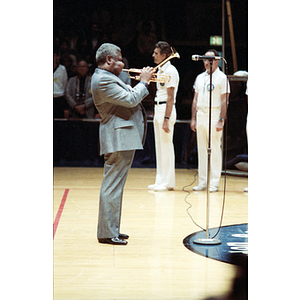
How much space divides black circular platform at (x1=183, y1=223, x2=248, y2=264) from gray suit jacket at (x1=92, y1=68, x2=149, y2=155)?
2.89 feet

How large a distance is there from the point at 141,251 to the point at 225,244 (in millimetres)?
665

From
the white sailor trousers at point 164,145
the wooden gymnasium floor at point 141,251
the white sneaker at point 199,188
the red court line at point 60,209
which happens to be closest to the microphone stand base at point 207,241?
the wooden gymnasium floor at point 141,251

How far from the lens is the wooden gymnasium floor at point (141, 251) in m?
2.85

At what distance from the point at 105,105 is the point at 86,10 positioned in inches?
249

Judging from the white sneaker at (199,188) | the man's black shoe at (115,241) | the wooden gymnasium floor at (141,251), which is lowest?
the wooden gymnasium floor at (141,251)

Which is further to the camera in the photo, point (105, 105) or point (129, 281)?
point (105, 105)

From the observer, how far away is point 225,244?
3.79 meters

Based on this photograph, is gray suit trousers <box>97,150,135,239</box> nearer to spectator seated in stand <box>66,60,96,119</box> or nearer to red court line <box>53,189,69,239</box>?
red court line <box>53,189,69,239</box>

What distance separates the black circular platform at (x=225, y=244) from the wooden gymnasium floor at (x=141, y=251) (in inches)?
3.1

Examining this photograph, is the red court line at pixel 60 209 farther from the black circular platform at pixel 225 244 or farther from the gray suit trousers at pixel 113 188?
→ the black circular platform at pixel 225 244

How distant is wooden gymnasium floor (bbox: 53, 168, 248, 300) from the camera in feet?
9.34

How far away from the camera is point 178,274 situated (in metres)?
3.11
